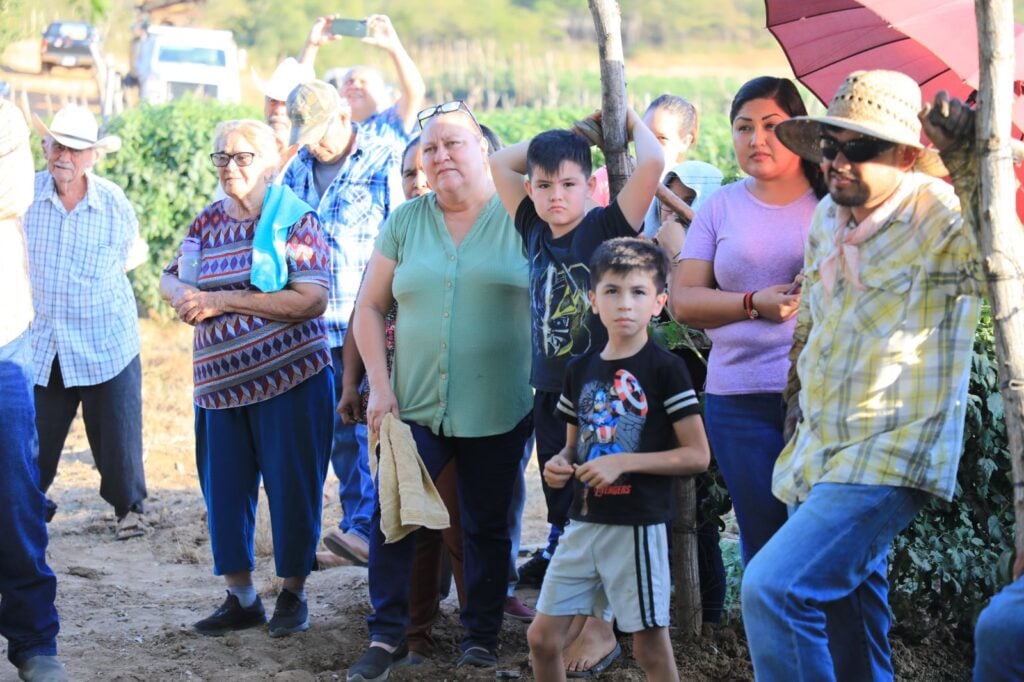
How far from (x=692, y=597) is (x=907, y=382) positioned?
6.47 feet

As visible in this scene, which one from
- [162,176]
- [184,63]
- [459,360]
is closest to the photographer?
[459,360]

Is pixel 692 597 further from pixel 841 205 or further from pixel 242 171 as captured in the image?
pixel 242 171

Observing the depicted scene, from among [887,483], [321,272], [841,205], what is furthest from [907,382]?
[321,272]

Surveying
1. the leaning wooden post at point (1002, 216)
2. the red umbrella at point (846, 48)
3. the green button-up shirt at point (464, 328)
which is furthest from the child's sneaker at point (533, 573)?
the leaning wooden post at point (1002, 216)

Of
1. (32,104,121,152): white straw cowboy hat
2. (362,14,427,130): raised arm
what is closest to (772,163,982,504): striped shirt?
(362,14,427,130): raised arm

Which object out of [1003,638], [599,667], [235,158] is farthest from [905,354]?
[235,158]

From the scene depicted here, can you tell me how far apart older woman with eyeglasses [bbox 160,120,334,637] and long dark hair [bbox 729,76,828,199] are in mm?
2066

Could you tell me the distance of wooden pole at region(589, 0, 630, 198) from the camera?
16.0ft

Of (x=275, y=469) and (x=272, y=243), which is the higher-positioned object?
(x=272, y=243)

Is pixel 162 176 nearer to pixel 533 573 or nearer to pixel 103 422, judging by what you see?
pixel 103 422

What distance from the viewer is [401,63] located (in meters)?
7.49

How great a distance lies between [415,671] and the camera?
515 cm

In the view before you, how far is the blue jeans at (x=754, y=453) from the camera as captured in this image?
4.25 m

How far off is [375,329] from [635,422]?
1.43 meters
